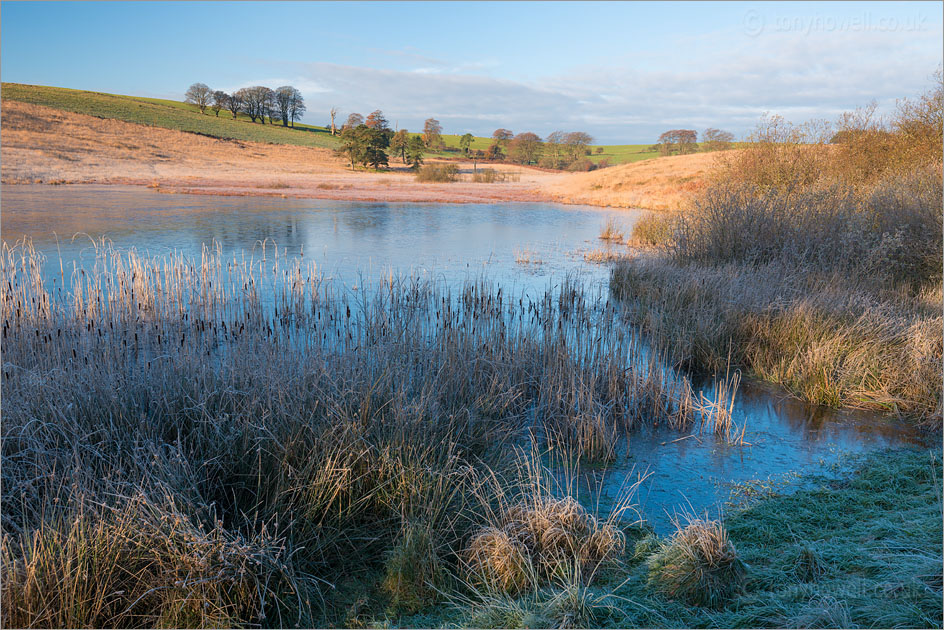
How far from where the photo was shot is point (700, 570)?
3258 millimetres

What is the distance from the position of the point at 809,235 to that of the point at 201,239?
15.1 meters

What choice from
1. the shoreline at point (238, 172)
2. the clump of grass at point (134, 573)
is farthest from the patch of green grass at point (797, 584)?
the shoreline at point (238, 172)

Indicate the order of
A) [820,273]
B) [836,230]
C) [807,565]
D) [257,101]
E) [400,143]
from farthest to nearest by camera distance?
[257,101] < [400,143] < [836,230] < [820,273] < [807,565]

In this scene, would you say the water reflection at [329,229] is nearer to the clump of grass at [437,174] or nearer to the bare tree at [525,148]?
the clump of grass at [437,174]

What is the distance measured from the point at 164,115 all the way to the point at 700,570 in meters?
78.5

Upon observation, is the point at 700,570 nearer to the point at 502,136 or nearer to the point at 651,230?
the point at 651,230

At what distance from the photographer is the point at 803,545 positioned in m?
3.67

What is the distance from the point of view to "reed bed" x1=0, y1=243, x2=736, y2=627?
2.98 m

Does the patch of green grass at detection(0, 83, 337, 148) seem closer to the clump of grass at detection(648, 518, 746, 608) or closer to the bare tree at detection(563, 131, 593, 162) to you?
the bare tree at detection(563, 131, 593, 162)

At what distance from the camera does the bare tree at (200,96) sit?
264 feet

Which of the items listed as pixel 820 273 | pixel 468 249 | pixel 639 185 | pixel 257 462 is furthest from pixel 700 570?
pixel 639 185

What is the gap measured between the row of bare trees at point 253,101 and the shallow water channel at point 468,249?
55854 mm

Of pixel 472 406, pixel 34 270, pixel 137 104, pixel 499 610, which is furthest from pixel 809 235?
pixel 137 104

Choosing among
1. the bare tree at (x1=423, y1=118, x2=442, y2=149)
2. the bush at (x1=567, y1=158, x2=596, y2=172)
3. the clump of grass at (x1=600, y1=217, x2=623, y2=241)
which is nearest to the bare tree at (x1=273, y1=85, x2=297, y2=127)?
the bare tree at (x1=423, y1=118, x2=442, y2=149)
